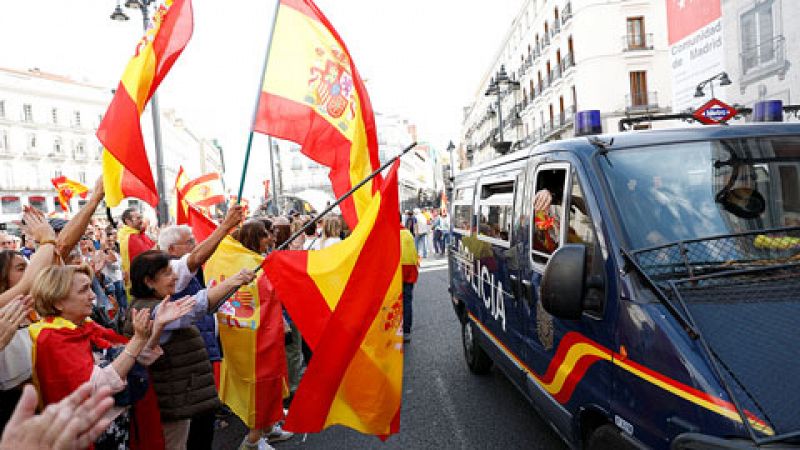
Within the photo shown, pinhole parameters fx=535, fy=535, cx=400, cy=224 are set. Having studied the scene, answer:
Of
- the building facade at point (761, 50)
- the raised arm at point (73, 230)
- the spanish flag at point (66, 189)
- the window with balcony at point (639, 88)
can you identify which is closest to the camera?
the raised arm at point (73, 230)

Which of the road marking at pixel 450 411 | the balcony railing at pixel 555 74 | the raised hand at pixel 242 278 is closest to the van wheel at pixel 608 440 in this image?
the road marking at pixel 450 411

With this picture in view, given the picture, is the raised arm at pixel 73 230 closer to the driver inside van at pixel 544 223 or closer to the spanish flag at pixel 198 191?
the driver inside van at pixel 544 223

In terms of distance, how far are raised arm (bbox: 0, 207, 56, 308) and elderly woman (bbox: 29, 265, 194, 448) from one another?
19 cm

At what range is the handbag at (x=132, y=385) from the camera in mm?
2594

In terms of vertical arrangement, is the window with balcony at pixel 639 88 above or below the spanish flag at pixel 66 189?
above

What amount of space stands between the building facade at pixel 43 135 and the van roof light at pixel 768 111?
54436 mm

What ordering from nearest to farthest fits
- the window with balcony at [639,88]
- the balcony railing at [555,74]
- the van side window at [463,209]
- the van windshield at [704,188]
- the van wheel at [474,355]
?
the van windshield at [704,188] → the van wheel at [474,355] → the van side window at [463,209] → the window with balcony at [639,88] → the balcony railing at [555,74]

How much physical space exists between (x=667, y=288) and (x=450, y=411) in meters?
2.94

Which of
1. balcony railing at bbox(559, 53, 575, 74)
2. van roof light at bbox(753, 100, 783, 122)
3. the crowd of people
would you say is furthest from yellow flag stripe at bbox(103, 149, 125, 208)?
balcony railing at bbox(559, 53, 575, 74)

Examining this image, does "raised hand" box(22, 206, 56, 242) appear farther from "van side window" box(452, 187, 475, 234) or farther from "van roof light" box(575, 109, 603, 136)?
"van side window" box(452, 187, 475, 234)

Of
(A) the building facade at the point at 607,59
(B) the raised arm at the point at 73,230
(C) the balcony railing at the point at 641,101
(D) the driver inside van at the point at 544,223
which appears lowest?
(D) the driver inside van at the point at 544,223

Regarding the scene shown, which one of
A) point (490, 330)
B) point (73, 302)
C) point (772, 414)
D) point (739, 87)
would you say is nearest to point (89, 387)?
point (73, 302)

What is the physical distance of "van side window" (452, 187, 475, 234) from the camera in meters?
5.82

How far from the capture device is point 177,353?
3.09m
